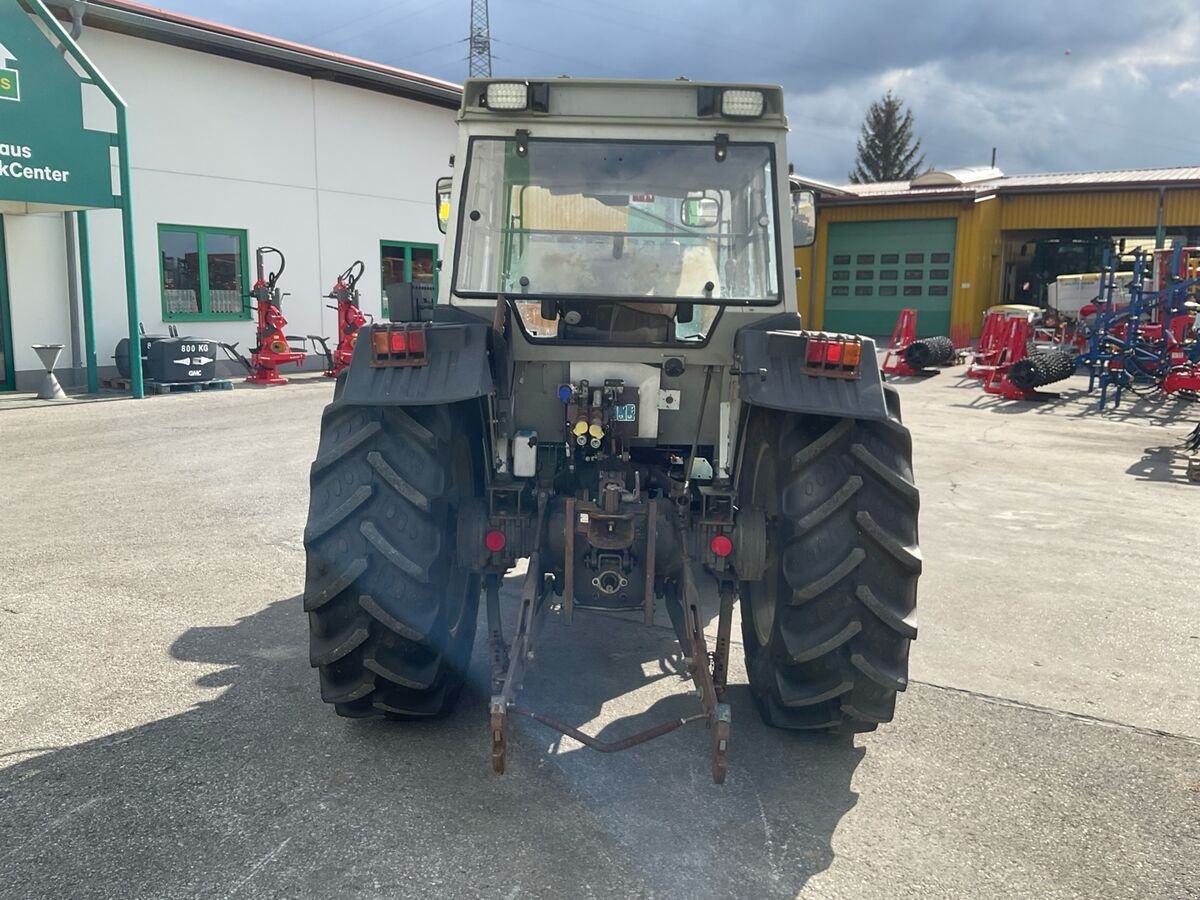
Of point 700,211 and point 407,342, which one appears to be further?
point 700,211

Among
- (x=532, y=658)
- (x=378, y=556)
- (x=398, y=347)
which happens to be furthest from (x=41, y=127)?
(x=532, y=658)

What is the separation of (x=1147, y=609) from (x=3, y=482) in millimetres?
8521

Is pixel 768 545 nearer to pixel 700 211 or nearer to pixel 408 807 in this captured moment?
pixel 700 211

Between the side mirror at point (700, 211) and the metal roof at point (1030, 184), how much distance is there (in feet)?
78.4

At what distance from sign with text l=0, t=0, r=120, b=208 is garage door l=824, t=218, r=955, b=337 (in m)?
20.9

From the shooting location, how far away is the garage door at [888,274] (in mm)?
26750

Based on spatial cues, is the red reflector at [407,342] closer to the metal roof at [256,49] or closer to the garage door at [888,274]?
the metal roof at [256,49]

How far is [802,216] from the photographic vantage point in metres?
4.00

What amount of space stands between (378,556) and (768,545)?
145 centimetres

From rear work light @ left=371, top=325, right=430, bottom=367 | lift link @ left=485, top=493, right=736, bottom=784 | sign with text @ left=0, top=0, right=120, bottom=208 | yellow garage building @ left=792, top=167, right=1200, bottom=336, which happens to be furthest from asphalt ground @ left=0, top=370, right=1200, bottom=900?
yellow garage building @ left=792, top=167, right=1200, bottom=336

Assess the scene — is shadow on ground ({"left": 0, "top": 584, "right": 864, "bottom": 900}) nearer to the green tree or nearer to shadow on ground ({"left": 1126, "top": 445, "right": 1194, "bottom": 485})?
shadow on ground ({"left": 1126, "top": 445, "right": 1194, "bottom": 485})

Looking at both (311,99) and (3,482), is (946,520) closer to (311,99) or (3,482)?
(3,482)

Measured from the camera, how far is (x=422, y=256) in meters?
20.5

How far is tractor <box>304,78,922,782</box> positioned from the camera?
336 cm
